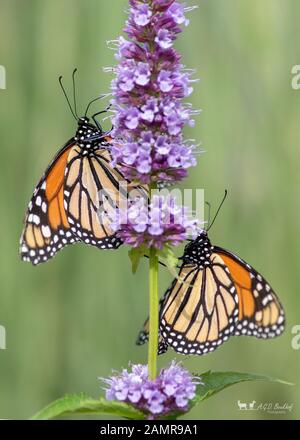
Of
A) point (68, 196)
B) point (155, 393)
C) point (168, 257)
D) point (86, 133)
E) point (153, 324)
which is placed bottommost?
point (155, 393)

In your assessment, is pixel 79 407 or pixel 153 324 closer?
pixel 79 407

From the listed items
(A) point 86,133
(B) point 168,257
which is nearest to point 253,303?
(A) point 86,133

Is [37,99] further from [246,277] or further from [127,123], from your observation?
[127,123]

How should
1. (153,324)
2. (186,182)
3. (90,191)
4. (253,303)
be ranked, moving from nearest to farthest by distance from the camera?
1. (153,324)
2. (90,191)
3. (253,303)
4. (186,182)

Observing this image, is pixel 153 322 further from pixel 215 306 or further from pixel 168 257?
pixel 215 306

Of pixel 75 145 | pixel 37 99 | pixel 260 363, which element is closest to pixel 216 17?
pixel 37 99

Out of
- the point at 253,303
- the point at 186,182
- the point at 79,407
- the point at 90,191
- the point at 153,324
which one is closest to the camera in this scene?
the point at 79,407

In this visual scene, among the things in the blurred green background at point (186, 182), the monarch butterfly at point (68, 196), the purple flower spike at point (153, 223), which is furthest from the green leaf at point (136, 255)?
the blurred green background at point (186, 182)

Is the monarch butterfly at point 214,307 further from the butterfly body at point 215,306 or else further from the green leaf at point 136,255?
the green leaf at point 136,255
